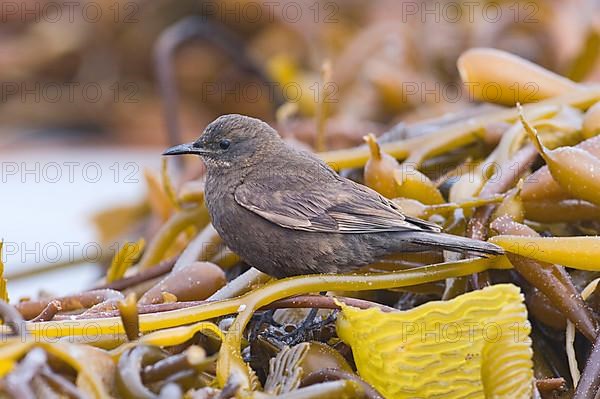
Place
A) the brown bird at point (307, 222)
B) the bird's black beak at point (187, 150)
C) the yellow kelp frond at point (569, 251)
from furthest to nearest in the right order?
the bird's black beak at point (187, 150)
the brown bird at point (307, 222)
the yellow kelp frond at point (569, 251)

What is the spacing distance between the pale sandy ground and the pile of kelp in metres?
0.74

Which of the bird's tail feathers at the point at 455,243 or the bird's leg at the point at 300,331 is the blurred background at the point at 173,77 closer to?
the bird's tail feathers at the point at 455,243

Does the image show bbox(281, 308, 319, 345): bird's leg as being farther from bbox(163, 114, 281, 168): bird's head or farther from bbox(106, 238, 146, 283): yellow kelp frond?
bbox(163, 114, 281, 168): bird's head

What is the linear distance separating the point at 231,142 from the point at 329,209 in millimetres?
295

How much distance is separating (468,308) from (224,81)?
237cm

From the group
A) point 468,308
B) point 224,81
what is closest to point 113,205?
point 224,81

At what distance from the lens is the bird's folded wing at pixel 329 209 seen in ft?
4.67

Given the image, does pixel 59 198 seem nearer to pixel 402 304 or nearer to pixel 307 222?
pixel 307 222

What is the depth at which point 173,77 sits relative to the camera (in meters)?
2.62

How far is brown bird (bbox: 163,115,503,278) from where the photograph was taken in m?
1.41

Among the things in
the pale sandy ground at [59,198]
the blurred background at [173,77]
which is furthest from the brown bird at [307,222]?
the pale sandy ground at [59,198]

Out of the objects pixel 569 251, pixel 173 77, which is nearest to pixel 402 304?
pixel 569 251

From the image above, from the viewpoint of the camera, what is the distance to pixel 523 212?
4.45 ft

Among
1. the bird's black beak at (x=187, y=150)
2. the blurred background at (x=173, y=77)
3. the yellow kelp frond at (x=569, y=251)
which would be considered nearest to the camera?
the yellow kelp frond at (x=569, y=251)
